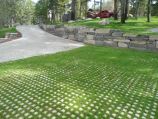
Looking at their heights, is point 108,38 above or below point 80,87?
above

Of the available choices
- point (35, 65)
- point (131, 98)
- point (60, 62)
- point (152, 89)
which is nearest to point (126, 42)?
point (60, 62)

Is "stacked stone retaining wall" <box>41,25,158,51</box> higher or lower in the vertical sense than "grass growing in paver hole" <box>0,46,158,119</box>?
higher

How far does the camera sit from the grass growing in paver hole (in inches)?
201

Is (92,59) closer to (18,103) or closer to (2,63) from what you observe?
(2,63)

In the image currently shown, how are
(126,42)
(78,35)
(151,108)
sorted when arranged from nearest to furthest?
(151,108), (126,42), (78,35)

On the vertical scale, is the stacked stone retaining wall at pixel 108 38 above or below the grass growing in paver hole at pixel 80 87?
above

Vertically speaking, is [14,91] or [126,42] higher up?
[126,42]

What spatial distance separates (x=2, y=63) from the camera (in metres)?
9.46

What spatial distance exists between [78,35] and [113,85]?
9.08 meters

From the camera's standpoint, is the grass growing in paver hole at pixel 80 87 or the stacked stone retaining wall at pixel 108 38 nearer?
the grass growing in paver hole at pixel 80 87

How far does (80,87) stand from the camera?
6625 millimetres

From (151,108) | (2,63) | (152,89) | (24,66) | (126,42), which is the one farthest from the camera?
(126,42)

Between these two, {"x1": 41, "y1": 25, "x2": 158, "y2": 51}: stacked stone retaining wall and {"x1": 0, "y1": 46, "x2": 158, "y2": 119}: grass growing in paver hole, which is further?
{"x1": 41, "y1": 25, "x2": 158, "y2": 51}: stacked stone retaining wall

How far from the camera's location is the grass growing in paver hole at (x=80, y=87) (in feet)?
16.7
